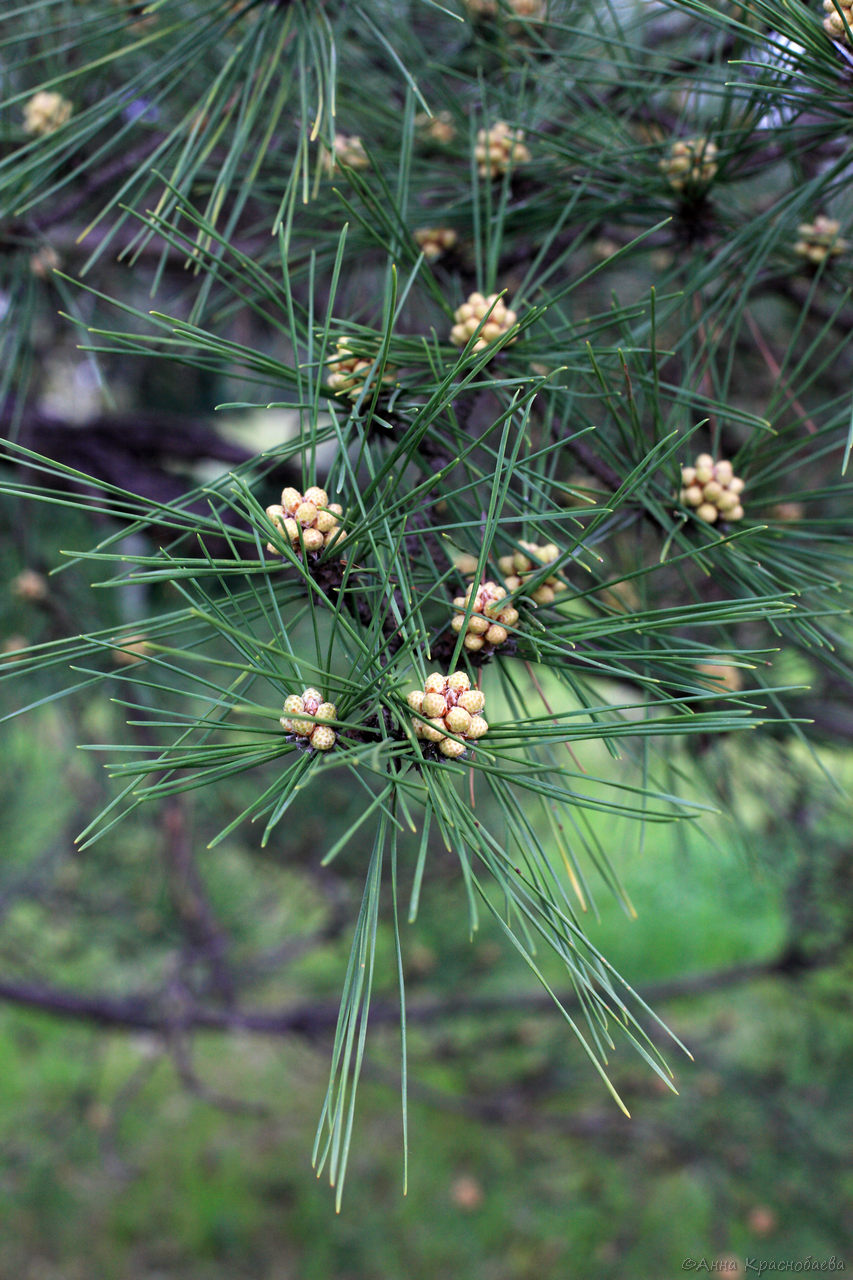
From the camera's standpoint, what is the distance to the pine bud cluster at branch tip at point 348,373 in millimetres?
322

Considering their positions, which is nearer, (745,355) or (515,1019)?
(745,355)

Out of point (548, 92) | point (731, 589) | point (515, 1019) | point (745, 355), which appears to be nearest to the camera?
point (731, 589)

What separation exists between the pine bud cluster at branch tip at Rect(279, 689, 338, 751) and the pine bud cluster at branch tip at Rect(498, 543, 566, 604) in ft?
0.31

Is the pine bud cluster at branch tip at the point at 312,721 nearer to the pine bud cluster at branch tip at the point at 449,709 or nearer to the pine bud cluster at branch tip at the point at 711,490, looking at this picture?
the pine bud cluster at branch tip at the point at 449,709

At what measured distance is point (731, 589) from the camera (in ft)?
1.22

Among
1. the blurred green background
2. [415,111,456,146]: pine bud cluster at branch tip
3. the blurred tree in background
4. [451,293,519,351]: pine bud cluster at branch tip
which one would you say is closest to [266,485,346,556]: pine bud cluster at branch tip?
the blurred tree in background

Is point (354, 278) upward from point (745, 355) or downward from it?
upward

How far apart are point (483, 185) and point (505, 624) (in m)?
0.29

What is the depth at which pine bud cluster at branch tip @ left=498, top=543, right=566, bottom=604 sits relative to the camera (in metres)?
0.32

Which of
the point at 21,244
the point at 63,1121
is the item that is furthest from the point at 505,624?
the point at 63,1121

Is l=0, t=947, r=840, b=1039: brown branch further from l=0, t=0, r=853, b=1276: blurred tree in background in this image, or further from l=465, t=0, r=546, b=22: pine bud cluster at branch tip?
l=465, t=0, r=546, b=22: pine bud cluster at branch tip

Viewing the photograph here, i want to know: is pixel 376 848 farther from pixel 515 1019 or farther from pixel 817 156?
pixel 515 1019

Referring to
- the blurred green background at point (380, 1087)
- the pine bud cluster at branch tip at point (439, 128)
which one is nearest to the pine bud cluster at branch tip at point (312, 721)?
the pine bud cluster at branch tip at point (439, 128)

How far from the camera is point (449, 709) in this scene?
0.26m
